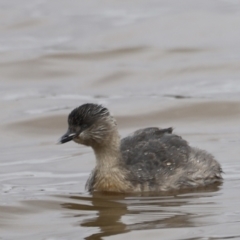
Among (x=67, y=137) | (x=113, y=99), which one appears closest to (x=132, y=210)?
(x=67, y=137)

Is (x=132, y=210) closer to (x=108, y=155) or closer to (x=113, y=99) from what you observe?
(x=108, y=155)

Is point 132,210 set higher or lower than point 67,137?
lower

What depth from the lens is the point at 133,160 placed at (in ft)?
35.9

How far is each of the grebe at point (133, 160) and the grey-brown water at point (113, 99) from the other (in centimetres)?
22

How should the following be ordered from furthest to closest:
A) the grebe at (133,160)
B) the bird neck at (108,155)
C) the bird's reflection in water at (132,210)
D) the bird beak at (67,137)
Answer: the bird neck at (108,155), the grebe at (133,160), the bird beak at (67,137), the bird's reflection in water at (132,210)

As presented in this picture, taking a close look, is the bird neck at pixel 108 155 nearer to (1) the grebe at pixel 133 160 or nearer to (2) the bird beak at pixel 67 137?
(1) the grebe at pixel 133 160

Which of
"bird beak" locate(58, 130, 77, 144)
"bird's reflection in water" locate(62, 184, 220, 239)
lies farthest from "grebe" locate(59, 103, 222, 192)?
"bird's reflection in water" locate(62, 184, 220, 239)

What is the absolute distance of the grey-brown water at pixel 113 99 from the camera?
31.1 feet

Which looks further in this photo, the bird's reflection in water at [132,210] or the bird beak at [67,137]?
the bird beak at [67,137]

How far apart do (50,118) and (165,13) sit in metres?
7.15

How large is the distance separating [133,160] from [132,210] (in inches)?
45.2

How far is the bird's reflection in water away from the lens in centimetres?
915

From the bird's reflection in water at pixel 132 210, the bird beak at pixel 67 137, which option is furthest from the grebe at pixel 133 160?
the bird's reflection in water at pixel 132 210

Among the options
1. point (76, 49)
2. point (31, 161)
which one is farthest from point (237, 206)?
point (76, 49)
